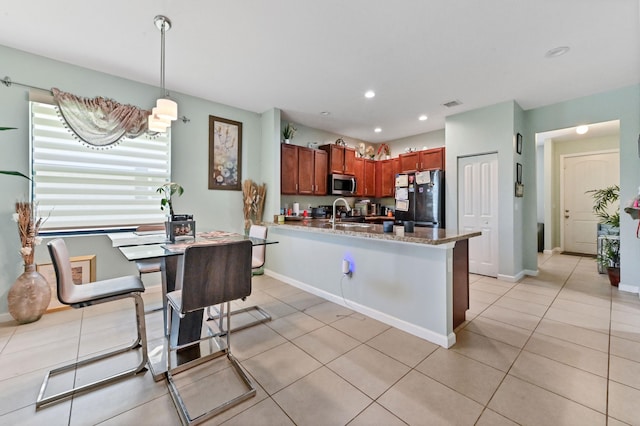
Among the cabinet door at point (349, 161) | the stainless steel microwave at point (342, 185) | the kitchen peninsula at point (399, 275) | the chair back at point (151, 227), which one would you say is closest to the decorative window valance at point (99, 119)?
the chair back at point (151, 227)

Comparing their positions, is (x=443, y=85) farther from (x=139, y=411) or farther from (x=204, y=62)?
(x=139, y=411)

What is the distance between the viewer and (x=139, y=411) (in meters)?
1.55

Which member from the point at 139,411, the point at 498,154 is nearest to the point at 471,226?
the point at 498,154

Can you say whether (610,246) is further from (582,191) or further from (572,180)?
(572,180)

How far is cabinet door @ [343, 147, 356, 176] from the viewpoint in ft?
18.3

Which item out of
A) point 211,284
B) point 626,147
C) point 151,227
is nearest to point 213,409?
point 211,284

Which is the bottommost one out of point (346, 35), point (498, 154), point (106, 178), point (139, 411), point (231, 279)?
point (139, 411)

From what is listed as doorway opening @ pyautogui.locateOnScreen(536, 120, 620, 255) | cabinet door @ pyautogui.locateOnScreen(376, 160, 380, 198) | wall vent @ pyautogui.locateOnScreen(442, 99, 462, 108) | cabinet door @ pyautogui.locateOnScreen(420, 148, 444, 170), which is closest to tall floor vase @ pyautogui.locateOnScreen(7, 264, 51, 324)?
wall vent @ pyautogui.locateOnScreen(442, 99, 462, 108)

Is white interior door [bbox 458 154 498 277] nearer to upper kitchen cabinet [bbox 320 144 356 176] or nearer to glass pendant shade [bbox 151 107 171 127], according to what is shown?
upper kitchen cabinet [bbox 320 144 356 176]

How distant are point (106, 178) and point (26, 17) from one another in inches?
62.6

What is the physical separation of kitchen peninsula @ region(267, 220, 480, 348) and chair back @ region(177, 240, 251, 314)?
1208 mm

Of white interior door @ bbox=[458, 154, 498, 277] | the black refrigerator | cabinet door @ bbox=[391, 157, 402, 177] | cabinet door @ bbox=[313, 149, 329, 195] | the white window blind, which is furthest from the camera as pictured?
cabinet door @ bbox=[391, 157, 402, 177]

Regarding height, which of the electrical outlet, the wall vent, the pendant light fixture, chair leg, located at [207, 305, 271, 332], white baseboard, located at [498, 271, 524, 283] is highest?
the wall vent

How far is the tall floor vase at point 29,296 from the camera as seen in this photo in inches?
101
